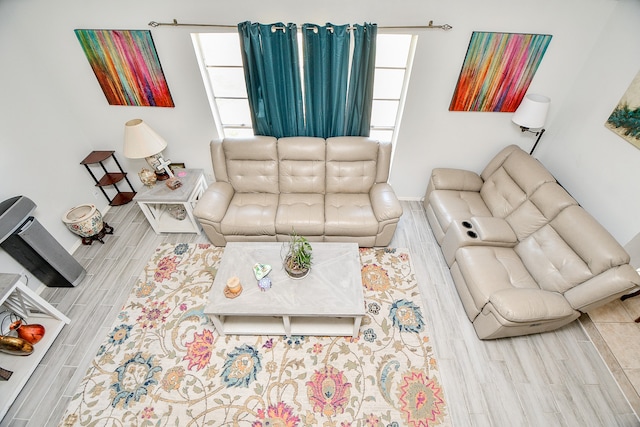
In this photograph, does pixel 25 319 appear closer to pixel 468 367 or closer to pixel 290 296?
pixel 290 296

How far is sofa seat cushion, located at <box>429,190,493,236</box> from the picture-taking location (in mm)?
2953

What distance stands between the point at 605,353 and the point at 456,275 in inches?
48.3

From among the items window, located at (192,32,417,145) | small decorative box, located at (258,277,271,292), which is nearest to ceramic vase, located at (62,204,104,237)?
window, located at (192,32,417,145)

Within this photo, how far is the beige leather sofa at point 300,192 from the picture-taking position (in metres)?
2.87

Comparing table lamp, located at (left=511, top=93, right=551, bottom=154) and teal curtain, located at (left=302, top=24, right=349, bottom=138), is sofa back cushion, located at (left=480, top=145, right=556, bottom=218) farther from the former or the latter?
teal curtain, located at (left=302, top=24, right=349, bottom=138)

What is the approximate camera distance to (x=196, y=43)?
2.79m

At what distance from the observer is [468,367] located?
223 centimetres

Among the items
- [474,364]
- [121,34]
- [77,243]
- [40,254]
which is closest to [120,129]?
[121,34]

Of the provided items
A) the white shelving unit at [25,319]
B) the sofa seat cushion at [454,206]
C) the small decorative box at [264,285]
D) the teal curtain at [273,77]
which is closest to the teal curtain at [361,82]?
the teal curtain at [273,77]

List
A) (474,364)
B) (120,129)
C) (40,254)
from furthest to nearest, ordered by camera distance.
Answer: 1. (120,129)
2. (40,254)
3. (474,364)

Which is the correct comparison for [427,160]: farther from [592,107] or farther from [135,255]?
[135,255]

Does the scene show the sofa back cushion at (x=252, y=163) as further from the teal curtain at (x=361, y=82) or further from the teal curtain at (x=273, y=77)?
the teal curtain at (x=361, y=82)

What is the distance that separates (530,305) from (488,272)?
38 cm

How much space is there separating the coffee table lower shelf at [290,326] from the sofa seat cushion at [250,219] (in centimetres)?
85
